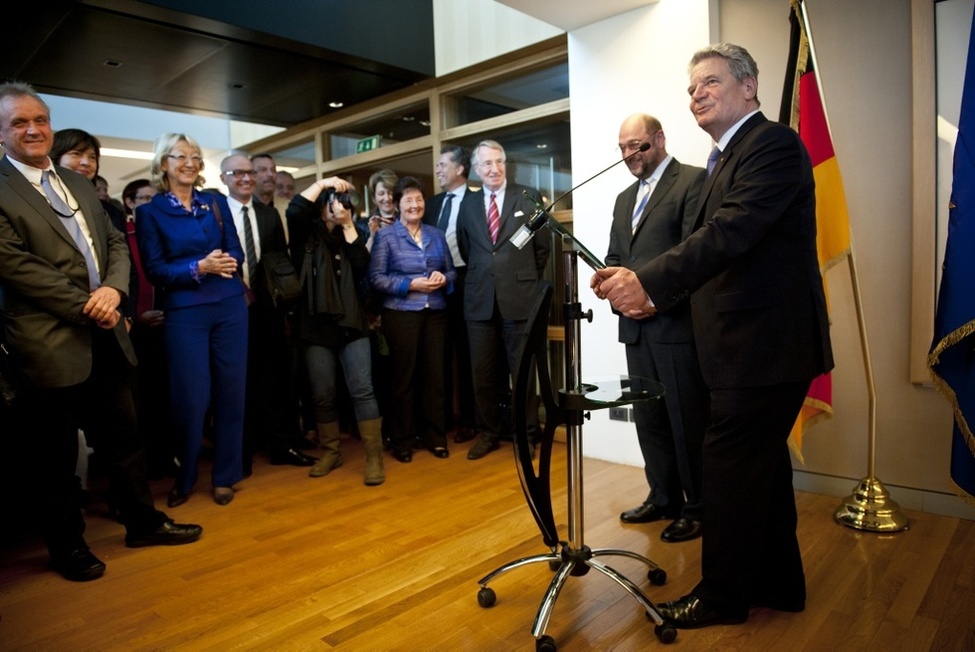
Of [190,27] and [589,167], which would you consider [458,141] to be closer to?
[589,167]

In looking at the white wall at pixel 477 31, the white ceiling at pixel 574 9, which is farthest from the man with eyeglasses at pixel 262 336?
the white wall at pixel 477 31

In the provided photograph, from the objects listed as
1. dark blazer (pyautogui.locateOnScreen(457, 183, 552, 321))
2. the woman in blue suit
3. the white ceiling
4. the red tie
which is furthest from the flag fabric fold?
the woman in blue suit

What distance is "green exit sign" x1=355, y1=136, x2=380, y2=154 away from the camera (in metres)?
5.42

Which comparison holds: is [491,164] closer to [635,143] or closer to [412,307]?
[412,307]

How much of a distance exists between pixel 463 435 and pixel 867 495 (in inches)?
88.0

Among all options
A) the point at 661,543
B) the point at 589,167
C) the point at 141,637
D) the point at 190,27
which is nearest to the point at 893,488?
the point at 661,543

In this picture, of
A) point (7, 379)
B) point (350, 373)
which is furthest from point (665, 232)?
point (7, 379)

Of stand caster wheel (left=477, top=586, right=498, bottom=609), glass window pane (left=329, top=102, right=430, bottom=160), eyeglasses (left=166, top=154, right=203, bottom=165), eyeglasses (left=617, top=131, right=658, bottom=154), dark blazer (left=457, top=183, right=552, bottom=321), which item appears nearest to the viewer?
stand caster wheel (left=477, top=586, right=498, bottom=609)

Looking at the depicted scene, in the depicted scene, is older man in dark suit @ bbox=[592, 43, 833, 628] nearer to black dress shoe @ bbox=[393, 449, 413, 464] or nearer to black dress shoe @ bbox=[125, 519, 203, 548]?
black dress shoe @ bbox=[125, 519, 203, 548]

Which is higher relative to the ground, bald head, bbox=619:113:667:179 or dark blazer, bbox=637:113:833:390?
bald head, bbox=619:113:667:179

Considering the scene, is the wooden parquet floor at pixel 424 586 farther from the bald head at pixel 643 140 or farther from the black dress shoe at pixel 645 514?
the bald head at pixel 643 140

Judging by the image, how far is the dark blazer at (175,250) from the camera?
110 inches

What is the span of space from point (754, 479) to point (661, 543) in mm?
785

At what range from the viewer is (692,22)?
3021mm
